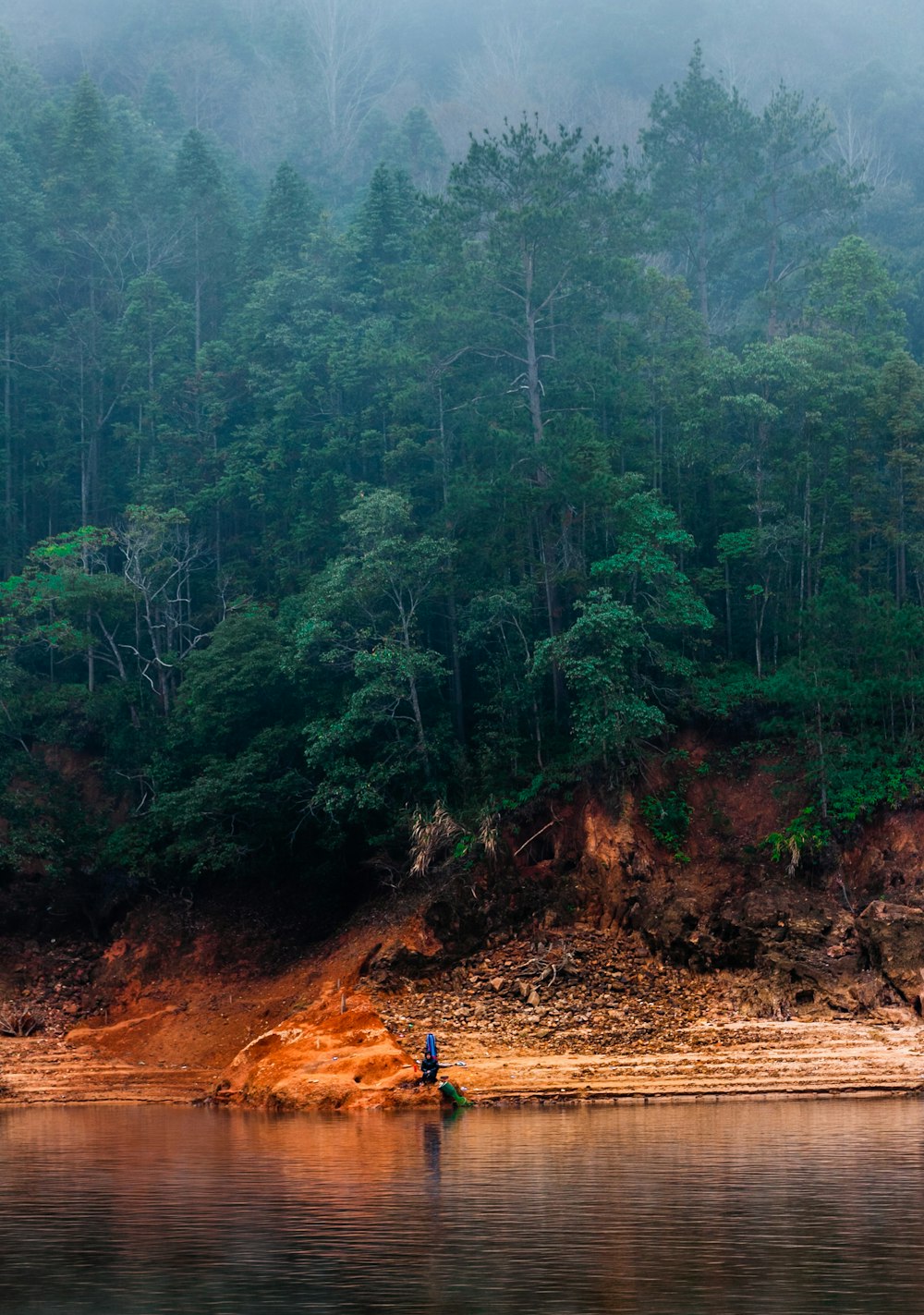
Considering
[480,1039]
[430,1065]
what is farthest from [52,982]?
[430,1065]

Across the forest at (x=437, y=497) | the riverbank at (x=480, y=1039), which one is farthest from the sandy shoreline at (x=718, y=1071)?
the forest at (x=437, y=497)

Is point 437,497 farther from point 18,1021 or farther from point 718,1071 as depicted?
point 718,1071

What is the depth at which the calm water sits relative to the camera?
12.5 m

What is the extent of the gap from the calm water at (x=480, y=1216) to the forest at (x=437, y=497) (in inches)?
531

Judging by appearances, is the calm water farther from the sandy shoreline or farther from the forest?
the forest

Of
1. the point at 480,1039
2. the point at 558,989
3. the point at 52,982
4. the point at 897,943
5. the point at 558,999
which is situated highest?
the point at 52,982

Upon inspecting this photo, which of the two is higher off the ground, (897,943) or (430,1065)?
(897,943)

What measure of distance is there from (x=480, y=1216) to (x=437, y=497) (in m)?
32.3

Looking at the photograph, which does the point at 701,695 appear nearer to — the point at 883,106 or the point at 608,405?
the point at 608,405

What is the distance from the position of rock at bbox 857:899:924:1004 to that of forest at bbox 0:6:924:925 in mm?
3003

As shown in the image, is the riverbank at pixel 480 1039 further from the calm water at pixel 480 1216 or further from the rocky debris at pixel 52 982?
the calm water at pixel 480 1216

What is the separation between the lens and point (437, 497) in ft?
152

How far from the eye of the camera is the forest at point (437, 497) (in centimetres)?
3797

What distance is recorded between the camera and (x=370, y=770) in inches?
1480
